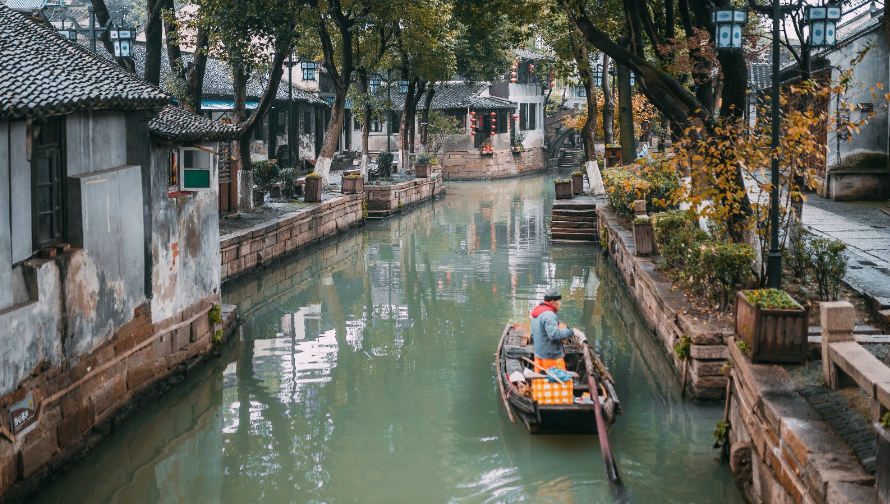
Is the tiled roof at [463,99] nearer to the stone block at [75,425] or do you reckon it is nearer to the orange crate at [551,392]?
the orange crate at [551,392]

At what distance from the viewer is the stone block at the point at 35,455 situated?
8602mm

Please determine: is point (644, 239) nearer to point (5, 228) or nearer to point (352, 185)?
point (5, 228)

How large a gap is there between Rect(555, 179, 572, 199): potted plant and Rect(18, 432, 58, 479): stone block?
20608 millimetres

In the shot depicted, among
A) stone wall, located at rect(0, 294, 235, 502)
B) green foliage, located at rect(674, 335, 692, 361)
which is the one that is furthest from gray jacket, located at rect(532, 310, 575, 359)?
stone wall, located at rect(0, 294, 235, 502)

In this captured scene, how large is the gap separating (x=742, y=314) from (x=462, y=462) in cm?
340

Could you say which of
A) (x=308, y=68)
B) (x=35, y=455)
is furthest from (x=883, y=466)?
(x=308, y=68)

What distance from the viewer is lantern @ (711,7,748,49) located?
11.9 metres

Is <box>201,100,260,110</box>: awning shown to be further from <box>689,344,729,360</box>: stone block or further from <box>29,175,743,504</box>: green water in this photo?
<box>689,344,729,360</box>: stone block

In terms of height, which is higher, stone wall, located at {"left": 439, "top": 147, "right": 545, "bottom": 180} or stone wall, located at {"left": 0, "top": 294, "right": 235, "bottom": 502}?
stone wall, located at {"left": 439, "top": 147, "right": 545, "bottom": 180}

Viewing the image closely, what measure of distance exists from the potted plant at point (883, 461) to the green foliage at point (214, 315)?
1023 centimetres

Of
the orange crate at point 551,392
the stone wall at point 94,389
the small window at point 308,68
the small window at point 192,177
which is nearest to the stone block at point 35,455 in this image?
the stone wall at point 94,389

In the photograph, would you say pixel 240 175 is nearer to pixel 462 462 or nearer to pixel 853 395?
pixel 462 462

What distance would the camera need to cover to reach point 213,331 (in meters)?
14.0

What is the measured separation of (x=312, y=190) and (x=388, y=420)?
1544 cm
